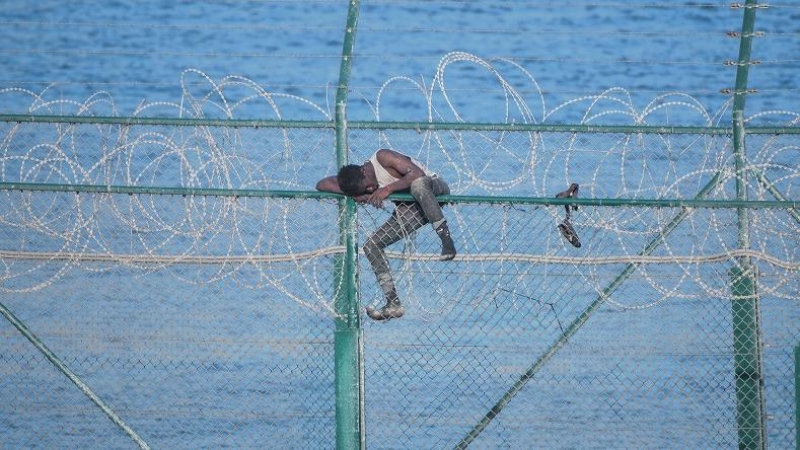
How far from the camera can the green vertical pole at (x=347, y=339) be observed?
8.97 metres

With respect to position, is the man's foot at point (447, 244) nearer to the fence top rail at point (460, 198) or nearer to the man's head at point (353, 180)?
the fence top rail at point (460, 198)

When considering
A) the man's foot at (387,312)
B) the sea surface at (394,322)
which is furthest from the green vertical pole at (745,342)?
the man's foot at (387,312)

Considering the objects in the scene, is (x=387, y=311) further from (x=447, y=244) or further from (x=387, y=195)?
(x=387, y=195)

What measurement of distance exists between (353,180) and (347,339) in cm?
92

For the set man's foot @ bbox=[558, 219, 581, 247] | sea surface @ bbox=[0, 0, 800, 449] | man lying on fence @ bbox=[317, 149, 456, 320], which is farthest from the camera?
sea surface @ bbox=[0, 0, 800, 449]

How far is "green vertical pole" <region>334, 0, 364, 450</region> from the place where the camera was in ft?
29.4

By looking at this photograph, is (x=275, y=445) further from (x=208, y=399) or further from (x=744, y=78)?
(x=744, y=78)

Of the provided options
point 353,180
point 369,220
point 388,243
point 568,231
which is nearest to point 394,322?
point 369,220

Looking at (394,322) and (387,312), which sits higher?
(387,312)

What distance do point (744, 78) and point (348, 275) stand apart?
2.79m

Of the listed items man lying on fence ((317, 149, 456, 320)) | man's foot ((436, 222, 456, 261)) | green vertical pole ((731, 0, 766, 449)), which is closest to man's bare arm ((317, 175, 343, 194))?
man lying on fence ((317, 149, 456, 320))

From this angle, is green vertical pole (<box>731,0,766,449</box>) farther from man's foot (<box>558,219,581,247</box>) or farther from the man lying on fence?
the man lying on fence

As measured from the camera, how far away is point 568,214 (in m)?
9.14

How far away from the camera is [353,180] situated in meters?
8.81
